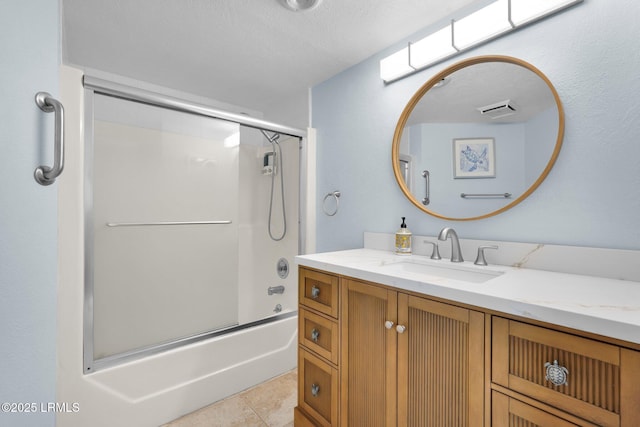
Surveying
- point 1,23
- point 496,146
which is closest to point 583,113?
point 496,146

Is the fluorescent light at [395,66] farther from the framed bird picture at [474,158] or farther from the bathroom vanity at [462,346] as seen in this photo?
the bathroom vanity at [462,346]

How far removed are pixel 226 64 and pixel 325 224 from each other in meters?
1.33

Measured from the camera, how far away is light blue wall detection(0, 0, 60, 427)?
2.27 ft

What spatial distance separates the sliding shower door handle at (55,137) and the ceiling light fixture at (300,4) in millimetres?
1094

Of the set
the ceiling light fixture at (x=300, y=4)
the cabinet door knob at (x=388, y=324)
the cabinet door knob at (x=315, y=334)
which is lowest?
the cabinet door knob at (x=315, y=334)

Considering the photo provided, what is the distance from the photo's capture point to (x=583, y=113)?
3.65ft

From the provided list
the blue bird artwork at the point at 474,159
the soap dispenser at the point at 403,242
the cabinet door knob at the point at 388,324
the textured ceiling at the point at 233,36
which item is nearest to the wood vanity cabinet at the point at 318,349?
the cabinet door knob at the point at 388,324

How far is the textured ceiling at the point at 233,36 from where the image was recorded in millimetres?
1456

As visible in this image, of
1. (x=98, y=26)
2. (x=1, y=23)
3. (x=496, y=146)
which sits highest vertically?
(x=98, y=26)

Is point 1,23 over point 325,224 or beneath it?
over

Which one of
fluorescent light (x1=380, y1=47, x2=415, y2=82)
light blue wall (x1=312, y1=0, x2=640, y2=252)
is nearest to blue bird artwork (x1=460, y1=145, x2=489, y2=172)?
light blue wall (x1=312, y1=0, x2=640, y2=252)

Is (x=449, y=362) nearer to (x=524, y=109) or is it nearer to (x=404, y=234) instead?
(x=404, y=234)

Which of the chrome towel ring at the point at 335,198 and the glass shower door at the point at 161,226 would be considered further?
the chrome towel ring at the point at 335,198

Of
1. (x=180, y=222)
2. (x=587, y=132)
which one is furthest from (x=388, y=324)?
(x=180, y=222)
